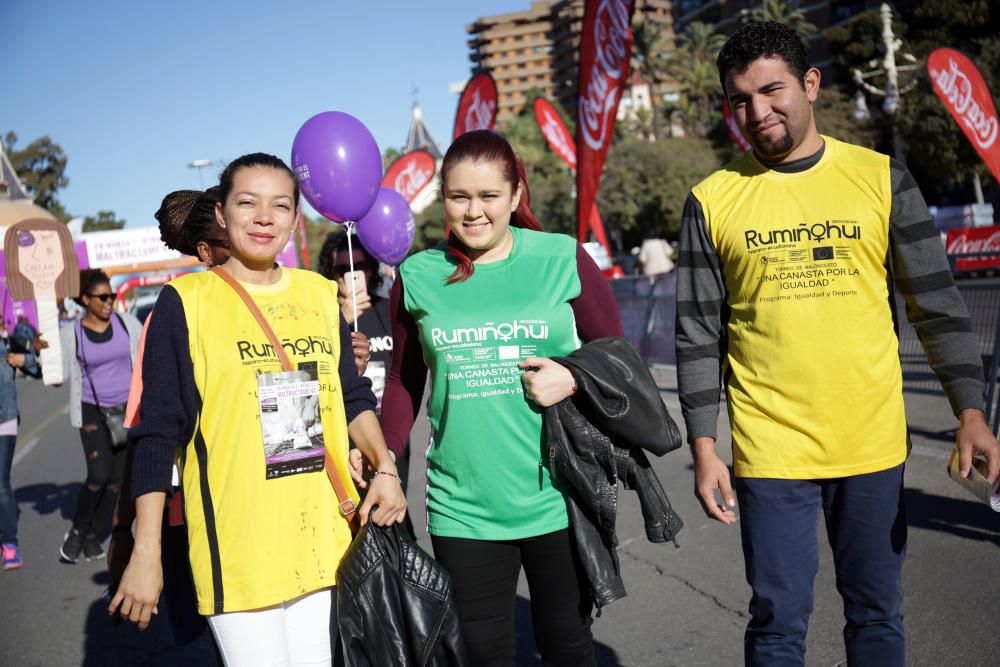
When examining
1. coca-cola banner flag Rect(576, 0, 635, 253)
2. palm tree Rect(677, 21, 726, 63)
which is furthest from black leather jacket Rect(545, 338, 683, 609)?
palm tree Rect(677, 21, 726, 63)

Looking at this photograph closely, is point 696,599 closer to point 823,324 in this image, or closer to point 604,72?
point 823,324

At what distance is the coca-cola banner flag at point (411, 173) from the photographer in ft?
54.2

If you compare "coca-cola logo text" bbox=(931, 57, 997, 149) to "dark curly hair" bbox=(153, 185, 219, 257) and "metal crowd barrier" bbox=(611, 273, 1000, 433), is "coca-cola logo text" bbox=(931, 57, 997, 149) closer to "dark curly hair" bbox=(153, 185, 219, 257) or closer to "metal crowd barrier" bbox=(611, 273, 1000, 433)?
"metal crowd barrier" bbox=(611, 273, 1000, 433)

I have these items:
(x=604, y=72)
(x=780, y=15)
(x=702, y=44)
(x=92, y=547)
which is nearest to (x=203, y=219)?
(x=92, y=547)

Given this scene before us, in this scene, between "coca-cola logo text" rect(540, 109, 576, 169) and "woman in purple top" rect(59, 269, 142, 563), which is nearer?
"woman in purple top" rect(59, 269, 142, 563)

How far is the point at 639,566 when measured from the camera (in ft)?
16.1

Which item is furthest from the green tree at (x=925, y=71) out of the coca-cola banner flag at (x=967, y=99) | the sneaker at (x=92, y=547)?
the sneaker at (x=92, y=547)

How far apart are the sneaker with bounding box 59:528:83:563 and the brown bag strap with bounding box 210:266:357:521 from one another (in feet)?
16.0

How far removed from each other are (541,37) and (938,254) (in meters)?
142

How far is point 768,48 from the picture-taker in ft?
8.14

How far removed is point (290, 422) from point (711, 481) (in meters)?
1.19

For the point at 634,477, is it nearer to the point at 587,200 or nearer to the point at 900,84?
the point at 587,200

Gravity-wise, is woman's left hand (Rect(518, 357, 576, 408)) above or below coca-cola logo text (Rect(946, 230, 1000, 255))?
below

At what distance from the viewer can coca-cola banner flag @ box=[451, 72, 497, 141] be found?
13.7 m
